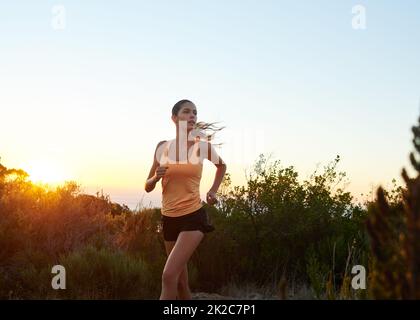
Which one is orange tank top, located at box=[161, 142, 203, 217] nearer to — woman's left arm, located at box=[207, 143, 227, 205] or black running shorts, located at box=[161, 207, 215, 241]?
black running shorts, located at box=[161, 207, 215, 241]

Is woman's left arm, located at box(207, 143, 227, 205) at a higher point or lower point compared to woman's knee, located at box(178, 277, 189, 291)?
higher

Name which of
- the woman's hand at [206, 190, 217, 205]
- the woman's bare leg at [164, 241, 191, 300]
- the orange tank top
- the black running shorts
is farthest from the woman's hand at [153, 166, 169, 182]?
the woman's bare leg at [164, 241, 191, 300]

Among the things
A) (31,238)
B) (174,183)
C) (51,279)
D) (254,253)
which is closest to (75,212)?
(31,238)

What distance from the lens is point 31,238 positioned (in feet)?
34.9

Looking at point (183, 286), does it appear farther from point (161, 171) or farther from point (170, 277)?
point (161, 171)

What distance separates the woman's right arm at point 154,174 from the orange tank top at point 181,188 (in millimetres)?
139

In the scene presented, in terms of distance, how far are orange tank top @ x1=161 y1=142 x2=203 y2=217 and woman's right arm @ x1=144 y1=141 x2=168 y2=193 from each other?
14 centimetres

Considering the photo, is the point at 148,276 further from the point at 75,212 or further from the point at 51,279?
the point at 75,212

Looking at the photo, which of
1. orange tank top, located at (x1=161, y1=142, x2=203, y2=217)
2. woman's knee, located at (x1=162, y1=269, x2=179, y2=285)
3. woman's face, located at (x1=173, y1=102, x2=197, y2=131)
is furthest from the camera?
woman's face, located at (x1=173, y1=102, x2=197, y2=131)

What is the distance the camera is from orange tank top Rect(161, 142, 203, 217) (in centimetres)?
625

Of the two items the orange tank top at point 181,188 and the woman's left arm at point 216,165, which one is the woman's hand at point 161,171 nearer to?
the orange tank top at point 181,188

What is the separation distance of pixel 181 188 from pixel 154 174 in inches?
28.4
